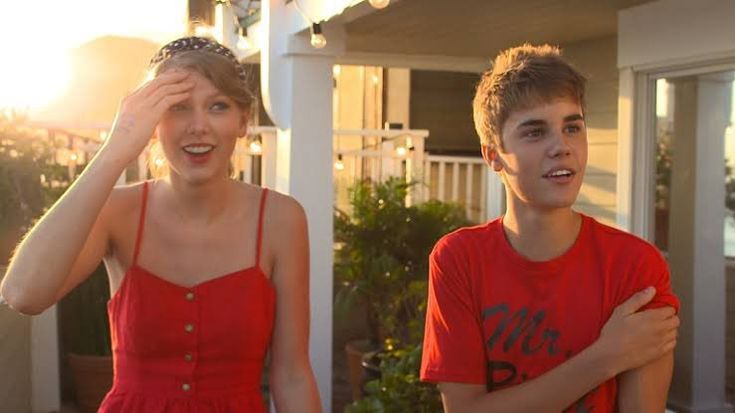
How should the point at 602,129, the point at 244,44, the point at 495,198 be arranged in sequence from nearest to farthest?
1. the point at 602,129
2. the point at 244,44
3. the point at 495,198

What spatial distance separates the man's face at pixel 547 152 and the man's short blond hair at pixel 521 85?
0.06 feet

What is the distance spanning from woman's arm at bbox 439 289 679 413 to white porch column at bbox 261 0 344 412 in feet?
12.7

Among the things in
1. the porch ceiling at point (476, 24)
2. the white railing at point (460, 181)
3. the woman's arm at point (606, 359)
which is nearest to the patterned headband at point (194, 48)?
the woman's arm at point (606, 359)

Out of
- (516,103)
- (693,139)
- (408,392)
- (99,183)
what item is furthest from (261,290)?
(693,139)

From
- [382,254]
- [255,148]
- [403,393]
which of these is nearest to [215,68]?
[403,393]

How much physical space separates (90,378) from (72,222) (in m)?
4.96

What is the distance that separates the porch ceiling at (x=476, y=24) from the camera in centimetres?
490

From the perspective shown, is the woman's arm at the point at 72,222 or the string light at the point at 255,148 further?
the string light at the point at 255,148

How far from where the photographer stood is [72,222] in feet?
5.84

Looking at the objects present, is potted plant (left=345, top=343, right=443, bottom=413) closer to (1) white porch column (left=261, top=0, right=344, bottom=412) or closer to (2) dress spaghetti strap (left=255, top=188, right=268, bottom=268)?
(1) white porch column (left=261, top=0, right=344, bottom=412)

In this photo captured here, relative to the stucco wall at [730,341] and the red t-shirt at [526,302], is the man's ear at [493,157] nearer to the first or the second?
the red t-shirt at [526,302]

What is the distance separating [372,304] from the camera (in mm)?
6617

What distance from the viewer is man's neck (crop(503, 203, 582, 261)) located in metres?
1.92

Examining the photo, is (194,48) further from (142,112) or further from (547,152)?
(547,152)
